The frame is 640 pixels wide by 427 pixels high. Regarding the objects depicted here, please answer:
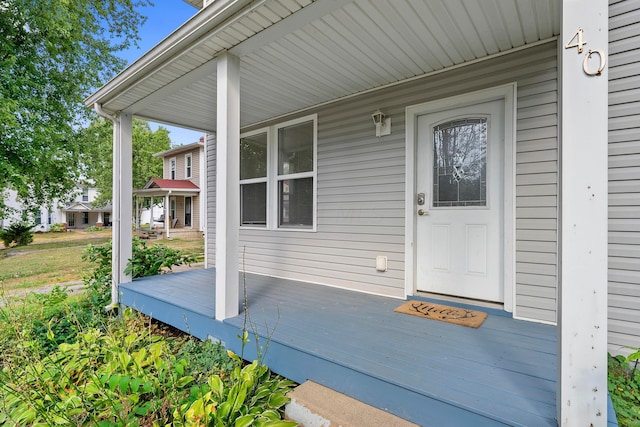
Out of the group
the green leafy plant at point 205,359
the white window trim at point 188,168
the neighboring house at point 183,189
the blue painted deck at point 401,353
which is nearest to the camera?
the blue painted deck at point 401,353

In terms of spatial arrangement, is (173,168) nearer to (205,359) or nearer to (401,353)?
(205,359)

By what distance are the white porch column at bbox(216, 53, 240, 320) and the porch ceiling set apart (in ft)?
0.74

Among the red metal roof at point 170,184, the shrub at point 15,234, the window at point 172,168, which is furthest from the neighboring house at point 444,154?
the window at point 172,168

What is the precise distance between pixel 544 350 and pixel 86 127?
12407 mm

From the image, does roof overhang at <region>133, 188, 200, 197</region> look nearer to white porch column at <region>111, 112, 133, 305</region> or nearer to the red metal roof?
the red metal roof

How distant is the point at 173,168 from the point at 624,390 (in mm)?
18205

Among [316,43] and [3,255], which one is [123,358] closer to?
[316,43]

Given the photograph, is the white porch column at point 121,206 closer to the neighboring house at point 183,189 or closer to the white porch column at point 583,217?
the white porch column at point 583,217

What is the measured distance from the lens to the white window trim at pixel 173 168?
16422 millimetres

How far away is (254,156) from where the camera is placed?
461cm

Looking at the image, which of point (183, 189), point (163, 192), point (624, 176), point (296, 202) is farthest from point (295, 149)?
point (163, 192)

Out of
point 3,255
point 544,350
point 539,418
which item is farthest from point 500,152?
point 3,255

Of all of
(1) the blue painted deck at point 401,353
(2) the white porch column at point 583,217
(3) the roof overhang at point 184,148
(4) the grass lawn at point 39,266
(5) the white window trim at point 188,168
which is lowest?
(4) the grass lawn at point 39,266

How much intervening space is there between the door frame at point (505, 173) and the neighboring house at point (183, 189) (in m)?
12.6
